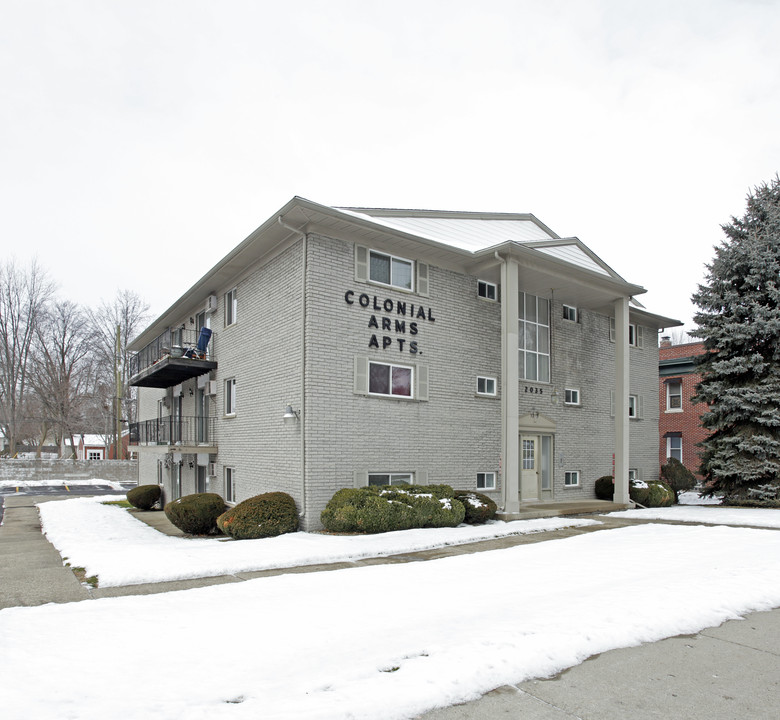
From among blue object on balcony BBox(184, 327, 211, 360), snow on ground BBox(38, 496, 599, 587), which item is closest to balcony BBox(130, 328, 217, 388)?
blue object on balcony BBox(184, 327, 211, 360)

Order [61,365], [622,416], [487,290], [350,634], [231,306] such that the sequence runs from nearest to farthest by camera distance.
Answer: [350,634] < [487,290] < [622,416] < [231,306] < [61,365]

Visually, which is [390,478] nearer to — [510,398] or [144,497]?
[510,398]

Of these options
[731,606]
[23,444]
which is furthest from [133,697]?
[23,444]

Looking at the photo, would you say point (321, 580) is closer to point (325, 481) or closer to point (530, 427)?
point (325, 481)

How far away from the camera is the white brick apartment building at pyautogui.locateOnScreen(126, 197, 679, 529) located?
14.1m

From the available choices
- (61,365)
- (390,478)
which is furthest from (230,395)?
(61,365)

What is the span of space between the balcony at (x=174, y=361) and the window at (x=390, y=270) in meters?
6.76

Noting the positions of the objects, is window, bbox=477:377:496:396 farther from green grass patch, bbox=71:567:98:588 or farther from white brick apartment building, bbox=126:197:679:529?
green grass patch, bbox=71:567:98:588

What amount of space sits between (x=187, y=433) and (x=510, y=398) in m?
12.2

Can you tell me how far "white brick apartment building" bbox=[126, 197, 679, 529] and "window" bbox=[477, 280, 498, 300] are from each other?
6cm

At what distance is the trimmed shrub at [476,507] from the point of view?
14.1 meters

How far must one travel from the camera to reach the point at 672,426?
30.0 meters

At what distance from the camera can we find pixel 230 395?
18.5 meters

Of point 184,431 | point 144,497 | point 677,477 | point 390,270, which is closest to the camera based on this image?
point 390,270
